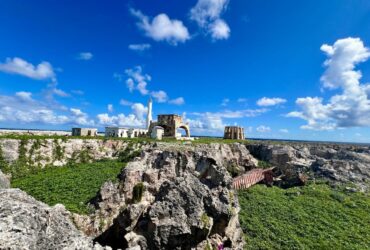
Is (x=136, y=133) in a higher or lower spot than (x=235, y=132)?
lower

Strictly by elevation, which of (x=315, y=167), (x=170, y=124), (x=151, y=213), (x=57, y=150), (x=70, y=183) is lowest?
(x=151, y=213)

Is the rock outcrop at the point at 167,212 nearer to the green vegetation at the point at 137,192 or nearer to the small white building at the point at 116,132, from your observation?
the green vegetation at the point at 137,192

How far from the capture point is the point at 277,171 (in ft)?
200

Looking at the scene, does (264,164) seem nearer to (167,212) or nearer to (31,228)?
(167,212)

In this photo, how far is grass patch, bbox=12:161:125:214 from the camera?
26.7 metres

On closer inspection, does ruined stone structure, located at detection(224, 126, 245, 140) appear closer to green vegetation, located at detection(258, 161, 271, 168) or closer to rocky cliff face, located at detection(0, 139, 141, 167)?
green vegetation, located at detection(258, 161, 271, 168)

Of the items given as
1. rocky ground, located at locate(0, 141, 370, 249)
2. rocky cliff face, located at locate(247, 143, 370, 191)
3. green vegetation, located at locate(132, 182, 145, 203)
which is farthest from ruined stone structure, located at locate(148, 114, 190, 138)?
green vegetation, located at locate(132, 182, 145, 203)

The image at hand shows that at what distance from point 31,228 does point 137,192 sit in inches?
815

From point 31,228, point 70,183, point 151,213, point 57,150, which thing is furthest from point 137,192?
point 57,150

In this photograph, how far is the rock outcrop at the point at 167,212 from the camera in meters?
21.8

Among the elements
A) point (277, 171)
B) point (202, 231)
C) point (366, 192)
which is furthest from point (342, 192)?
point (202, 231)

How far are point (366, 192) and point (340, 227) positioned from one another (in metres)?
20.6

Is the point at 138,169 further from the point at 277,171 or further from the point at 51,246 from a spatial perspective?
the point at 277,171

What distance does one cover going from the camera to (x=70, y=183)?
32094 mm
